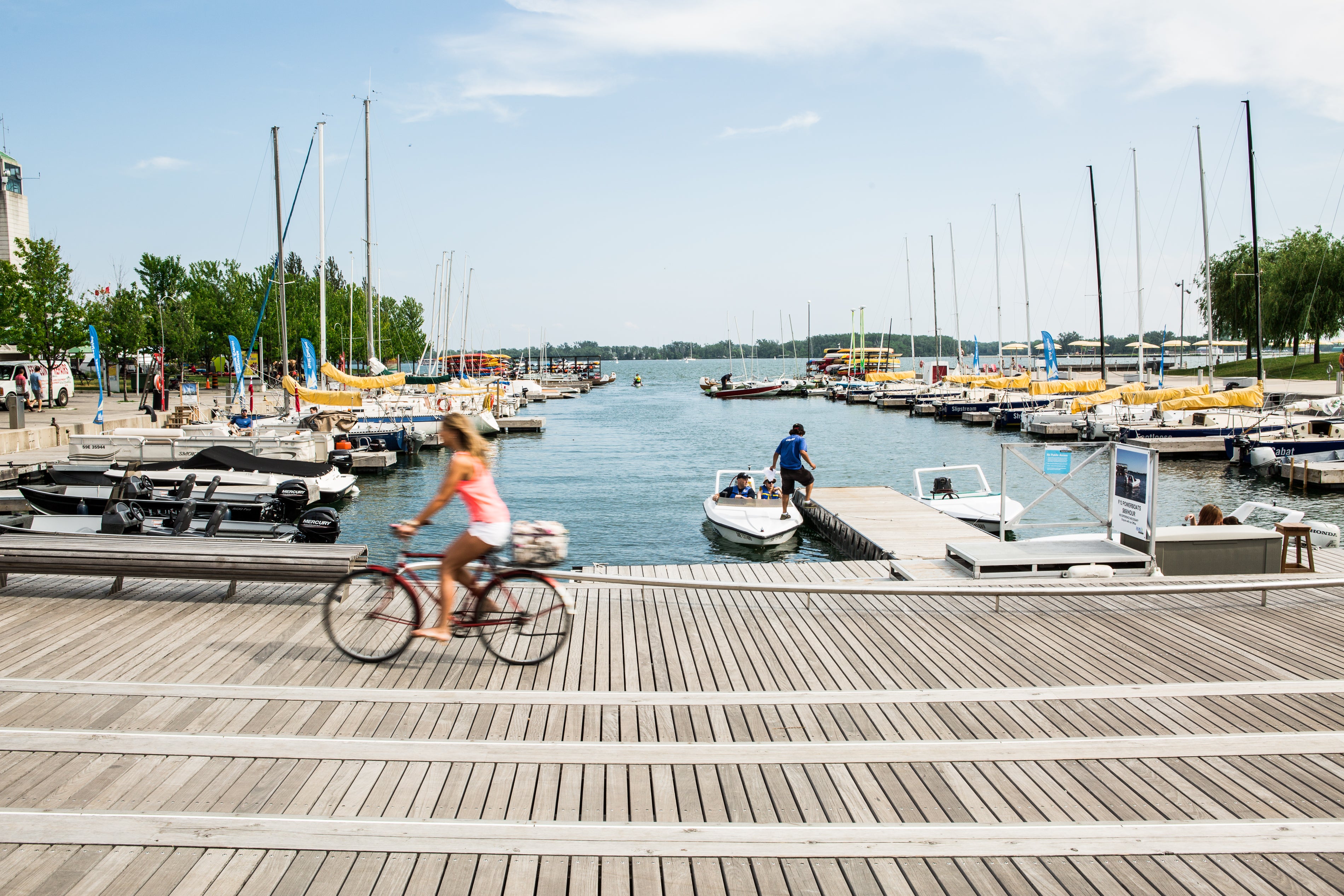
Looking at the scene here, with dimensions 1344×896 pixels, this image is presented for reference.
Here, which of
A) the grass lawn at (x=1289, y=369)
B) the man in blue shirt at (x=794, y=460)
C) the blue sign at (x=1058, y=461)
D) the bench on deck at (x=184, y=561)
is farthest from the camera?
the grass lawn at (x=1289, y=369)

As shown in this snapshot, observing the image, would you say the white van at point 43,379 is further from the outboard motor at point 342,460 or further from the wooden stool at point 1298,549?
the wooden stool at point 1298,549

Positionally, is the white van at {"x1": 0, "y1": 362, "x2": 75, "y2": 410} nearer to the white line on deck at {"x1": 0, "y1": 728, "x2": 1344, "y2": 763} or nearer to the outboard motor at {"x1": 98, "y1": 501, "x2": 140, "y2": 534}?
the outboard motor at {"x1": 98, "y1": 501, "x2": 140, "y2": 534}

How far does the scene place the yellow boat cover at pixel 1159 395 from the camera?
41500 millimetres

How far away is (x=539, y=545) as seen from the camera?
6.27m

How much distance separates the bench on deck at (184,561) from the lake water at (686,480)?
8.29 m

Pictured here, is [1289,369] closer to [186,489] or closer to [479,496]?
[186,489]

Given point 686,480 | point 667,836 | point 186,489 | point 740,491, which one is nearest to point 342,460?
point 686,480

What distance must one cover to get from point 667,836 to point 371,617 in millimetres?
3274

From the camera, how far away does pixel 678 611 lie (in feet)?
26.9

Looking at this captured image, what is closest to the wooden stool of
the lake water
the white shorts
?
the lake water

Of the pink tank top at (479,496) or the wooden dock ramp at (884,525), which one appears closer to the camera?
the pink tank top at (479,496)

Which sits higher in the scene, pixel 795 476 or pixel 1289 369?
pixel 1289 369

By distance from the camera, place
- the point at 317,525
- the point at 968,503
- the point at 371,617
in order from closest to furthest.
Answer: the point at 371,617, the point at 317,525, the point at 968,503

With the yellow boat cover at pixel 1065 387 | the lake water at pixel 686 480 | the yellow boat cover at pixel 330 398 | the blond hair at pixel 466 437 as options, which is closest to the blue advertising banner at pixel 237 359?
the yellow boat cover at pixel 330 398
